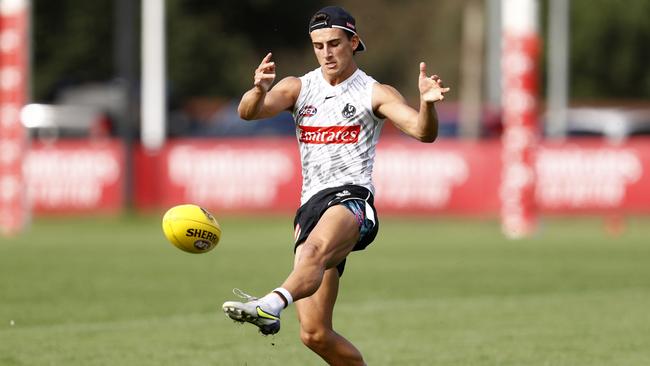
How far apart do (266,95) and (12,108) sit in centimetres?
2157

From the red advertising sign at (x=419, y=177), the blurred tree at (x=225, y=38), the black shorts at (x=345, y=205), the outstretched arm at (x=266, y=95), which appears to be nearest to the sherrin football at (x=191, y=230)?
the black shorts at (x=345, y=205)

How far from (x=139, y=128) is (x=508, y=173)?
20400 mm

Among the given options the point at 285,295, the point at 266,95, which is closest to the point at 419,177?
the point at 266,95

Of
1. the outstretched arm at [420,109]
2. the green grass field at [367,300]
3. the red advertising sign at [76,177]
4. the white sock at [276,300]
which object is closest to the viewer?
the white sock at [276,300]

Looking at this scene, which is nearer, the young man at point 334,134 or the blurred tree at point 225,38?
the young man at point 334,134

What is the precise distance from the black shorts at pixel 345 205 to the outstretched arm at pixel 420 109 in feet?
1.65

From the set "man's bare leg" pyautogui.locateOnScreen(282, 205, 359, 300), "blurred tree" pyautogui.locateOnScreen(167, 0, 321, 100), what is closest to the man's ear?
"man's bare leg" pyautogui.locateOnScreen(282, 205, 359, 300)

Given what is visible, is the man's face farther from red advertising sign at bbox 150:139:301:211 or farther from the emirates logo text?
red advertising sign at bbox 150:139:301:211

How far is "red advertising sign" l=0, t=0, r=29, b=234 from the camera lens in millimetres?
29578

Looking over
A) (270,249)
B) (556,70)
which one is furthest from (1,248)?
(556,70)

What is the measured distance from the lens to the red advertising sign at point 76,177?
104 ft

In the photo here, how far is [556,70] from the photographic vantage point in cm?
5644

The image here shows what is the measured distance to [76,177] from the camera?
31.8 metres

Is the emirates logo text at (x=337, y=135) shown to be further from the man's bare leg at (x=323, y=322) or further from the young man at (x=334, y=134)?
the man's bare leg at (x=323, y=322)
